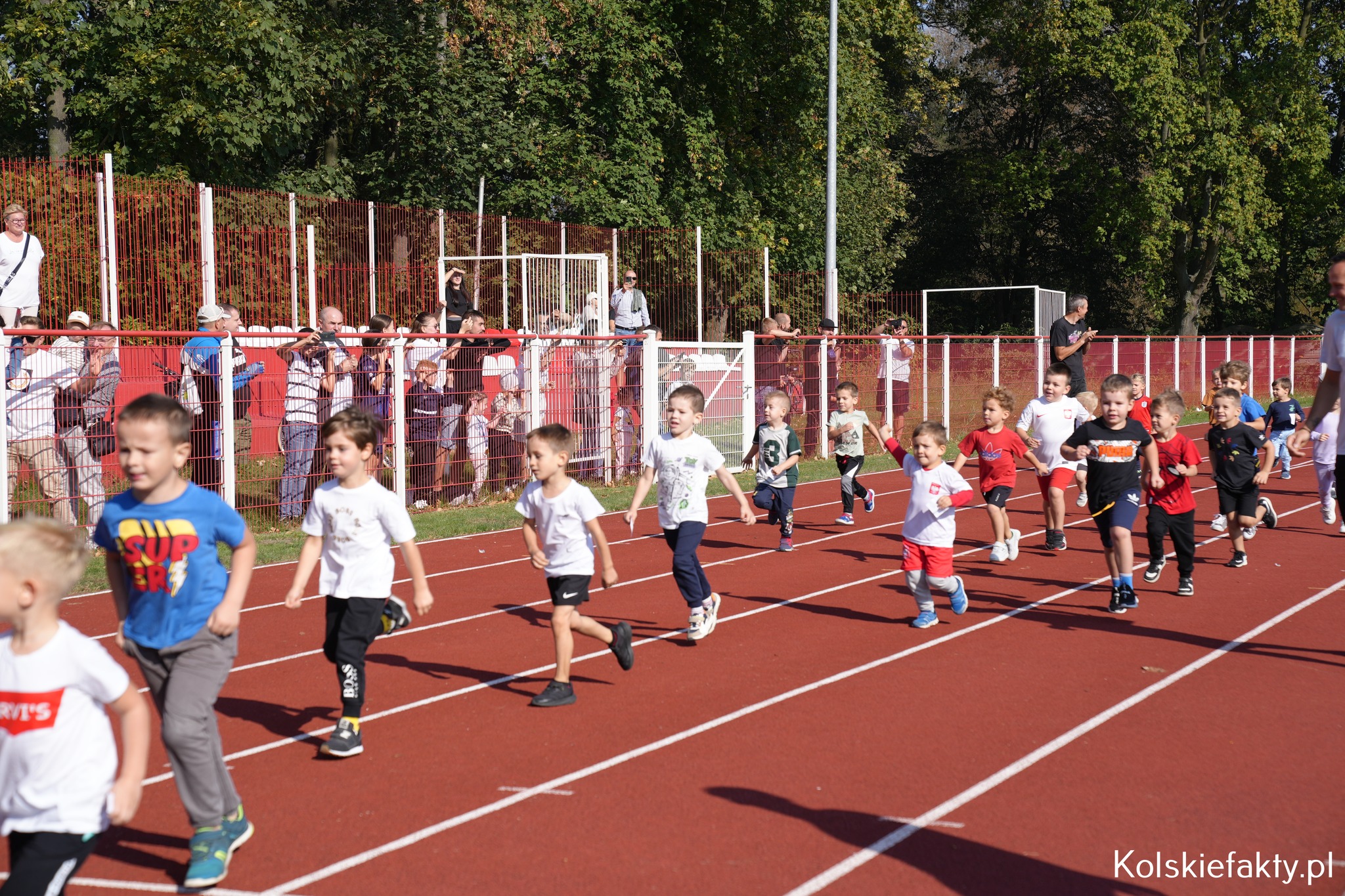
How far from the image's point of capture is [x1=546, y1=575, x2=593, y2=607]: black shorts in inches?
273

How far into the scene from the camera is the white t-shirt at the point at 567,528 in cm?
695

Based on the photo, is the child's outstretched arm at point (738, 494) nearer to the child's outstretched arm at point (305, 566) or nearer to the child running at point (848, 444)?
the child's outstretched arm at point (305, 566)

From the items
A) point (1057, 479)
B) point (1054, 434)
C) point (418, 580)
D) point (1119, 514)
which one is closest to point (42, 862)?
point (418, 580)

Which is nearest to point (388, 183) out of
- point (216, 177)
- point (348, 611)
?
point (216, 177)

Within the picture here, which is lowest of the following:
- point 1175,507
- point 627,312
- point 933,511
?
point 1175,507

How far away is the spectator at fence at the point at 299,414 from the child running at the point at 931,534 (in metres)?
6.45

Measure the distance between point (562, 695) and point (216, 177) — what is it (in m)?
21.0

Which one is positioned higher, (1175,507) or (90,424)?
(90,424)

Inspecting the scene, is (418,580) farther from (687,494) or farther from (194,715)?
(687,494)

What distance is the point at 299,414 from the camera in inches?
504

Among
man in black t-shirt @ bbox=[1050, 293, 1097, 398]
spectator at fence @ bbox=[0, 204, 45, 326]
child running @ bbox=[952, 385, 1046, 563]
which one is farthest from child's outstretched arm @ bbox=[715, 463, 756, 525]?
man in black t-shirt @ bbox=[1050, 293, 1097, 398]

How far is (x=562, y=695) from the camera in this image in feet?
22.8

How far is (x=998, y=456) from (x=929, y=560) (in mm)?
2956

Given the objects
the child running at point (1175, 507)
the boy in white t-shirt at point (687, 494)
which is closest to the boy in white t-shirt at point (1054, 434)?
the child running at point (1175, 507)
